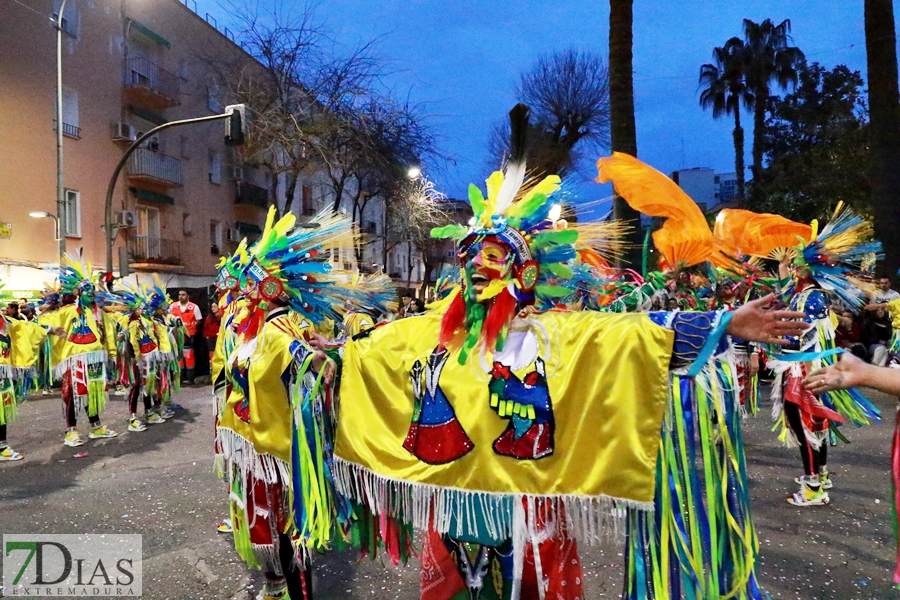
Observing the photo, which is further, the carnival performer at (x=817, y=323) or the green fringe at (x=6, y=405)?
the green fringe at (x=6, y=405)

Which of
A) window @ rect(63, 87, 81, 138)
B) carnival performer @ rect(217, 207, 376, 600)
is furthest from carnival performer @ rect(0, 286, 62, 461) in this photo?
window @ rect(63, 87, 81, 138)

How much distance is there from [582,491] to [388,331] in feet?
3.61

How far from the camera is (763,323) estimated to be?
195 centimetres

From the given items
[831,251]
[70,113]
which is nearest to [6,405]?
[831,251]

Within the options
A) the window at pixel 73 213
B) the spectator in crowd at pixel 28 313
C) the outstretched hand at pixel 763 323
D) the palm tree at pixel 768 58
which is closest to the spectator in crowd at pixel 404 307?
the outstretched hand at pixel 763 323

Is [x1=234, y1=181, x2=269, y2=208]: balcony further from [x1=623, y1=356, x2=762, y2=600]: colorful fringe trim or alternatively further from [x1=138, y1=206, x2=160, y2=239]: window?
[x1=623, y1=356, x2=762, y2=600]: colorful fringe trim

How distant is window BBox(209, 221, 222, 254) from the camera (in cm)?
2230

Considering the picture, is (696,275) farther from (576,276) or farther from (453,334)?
(453,334)

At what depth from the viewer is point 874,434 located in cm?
693

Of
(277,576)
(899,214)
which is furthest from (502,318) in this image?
(899,214)

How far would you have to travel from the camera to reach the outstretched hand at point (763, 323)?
1927 mm

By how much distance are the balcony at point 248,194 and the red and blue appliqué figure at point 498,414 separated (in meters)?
22.7

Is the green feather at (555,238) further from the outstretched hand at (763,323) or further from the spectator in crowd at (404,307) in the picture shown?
the spectator in crowd at (404,307)

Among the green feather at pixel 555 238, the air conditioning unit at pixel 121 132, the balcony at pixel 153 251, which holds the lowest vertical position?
the green feather at pixel 555 238
